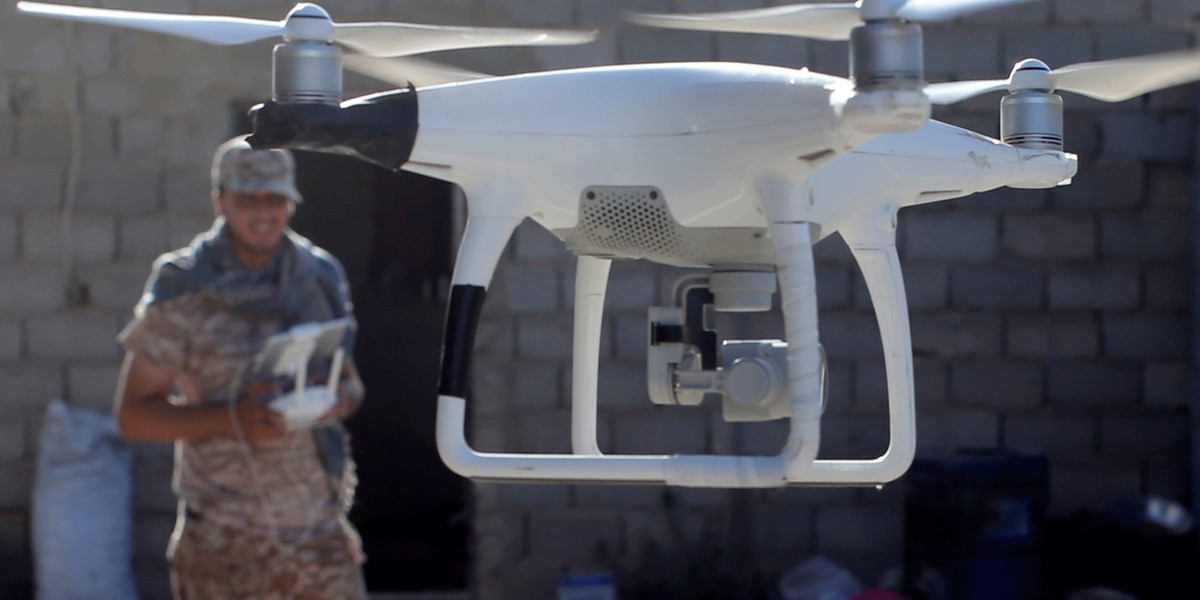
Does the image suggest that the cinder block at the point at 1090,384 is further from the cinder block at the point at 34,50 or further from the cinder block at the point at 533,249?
the cinder block at the point at 34,50

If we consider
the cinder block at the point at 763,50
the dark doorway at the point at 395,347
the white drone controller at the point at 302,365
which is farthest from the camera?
the dark doorway at the point at 395,347

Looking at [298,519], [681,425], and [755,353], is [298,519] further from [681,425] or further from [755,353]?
[755,353]

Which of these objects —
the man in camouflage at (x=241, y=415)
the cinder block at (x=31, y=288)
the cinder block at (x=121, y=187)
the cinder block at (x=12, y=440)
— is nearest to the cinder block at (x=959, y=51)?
the man in camouflage at (x=241, y=415)

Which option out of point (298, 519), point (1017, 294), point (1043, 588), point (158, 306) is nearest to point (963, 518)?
point (1043, 588)

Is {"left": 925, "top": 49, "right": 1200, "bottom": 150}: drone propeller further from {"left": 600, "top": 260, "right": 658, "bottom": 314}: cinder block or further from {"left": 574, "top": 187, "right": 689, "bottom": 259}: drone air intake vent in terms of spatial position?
{"left": 600, "top": 260, "right": 658, "bottom": 314}: cinder block

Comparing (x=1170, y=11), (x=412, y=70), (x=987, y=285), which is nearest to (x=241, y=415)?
(x=412, y=70)
